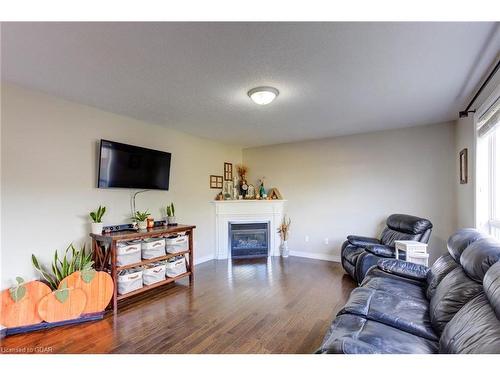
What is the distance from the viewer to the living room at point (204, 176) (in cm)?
163

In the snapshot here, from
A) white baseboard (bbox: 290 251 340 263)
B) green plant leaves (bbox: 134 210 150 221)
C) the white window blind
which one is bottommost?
white baseboard (bbox: 290 251 340 263)

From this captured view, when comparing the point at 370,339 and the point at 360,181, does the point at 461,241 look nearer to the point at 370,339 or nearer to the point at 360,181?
the point at 370,339

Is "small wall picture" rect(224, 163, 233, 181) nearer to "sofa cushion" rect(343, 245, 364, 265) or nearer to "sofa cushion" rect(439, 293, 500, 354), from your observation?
"sofa cushion" rect(343, 245, 364, 265)

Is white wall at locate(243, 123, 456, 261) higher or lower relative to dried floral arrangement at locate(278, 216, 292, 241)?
higher

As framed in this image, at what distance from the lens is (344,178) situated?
4.64 metres

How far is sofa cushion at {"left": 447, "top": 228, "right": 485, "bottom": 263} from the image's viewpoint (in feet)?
6.24

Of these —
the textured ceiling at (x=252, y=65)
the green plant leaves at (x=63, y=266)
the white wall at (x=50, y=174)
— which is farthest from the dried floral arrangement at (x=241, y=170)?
the green plant leaves at (x=63, y=266)

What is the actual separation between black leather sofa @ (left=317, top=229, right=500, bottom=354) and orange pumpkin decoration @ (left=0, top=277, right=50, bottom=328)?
8.33ft

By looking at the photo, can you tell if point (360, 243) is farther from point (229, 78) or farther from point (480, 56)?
point (229, 78)

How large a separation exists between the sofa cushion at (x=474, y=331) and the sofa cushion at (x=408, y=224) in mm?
2286

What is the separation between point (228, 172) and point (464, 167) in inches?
154

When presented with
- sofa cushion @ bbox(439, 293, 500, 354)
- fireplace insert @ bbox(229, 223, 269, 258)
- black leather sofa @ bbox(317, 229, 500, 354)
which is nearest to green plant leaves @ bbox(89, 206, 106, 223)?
fireplace insert @ bbox(229, 223, 269, 258)
